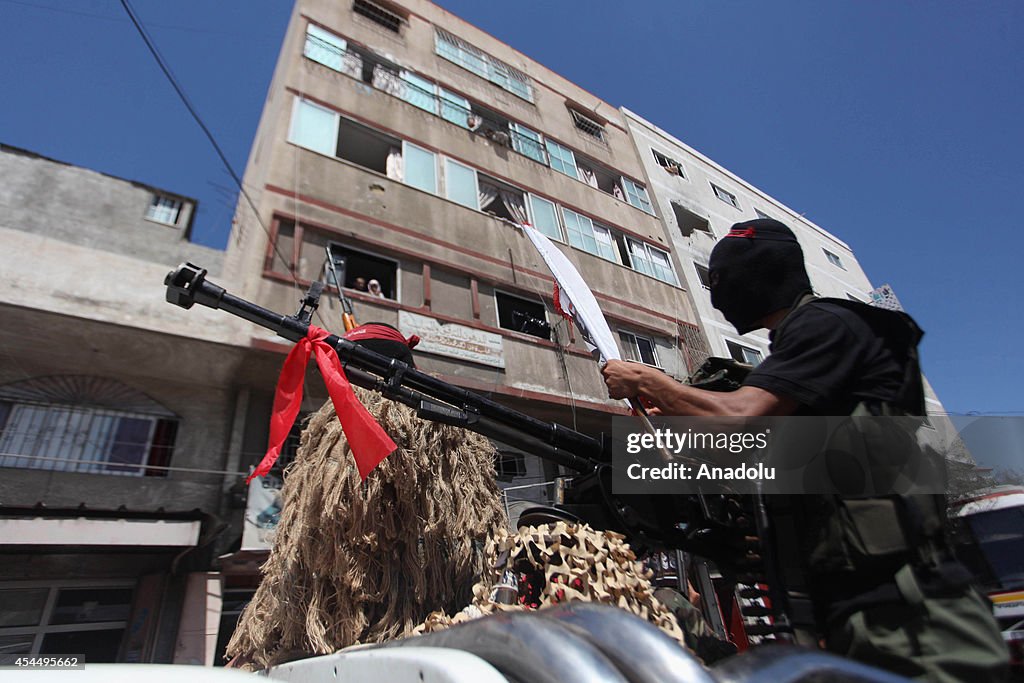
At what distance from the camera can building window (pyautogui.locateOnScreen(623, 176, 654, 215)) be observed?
15672 millimetres

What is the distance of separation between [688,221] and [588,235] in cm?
652

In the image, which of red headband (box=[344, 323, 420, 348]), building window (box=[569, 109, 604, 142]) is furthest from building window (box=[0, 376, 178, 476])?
building window (box=[569, 109, 604, 142])

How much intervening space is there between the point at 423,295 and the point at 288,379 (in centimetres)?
565

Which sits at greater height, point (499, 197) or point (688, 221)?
point (688, 221)

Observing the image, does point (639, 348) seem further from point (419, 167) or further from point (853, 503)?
point (853, 503)

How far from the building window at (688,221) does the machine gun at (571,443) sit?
15.7 m

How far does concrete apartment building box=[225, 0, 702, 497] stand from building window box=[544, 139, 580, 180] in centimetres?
7

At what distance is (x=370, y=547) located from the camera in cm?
261

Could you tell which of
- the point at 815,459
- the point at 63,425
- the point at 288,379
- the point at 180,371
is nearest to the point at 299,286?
the point at 180,371

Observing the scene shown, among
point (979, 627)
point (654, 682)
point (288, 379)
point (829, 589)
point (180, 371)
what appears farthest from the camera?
point (180, 371)

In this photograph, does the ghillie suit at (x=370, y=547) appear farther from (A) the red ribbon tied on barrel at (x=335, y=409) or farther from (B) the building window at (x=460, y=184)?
(B) the building window at (x=460, y=184)

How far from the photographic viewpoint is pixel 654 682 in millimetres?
555

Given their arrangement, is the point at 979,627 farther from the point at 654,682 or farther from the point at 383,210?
the point at 383,210

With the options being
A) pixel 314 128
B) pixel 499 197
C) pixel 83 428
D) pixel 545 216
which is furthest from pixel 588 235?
pixel 83 428
